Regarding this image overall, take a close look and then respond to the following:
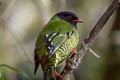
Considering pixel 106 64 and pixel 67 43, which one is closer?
pixel 67 43

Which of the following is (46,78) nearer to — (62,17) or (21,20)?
(62,17)

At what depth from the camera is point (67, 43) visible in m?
4.32

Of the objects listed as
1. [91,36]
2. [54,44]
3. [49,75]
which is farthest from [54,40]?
[91,36]

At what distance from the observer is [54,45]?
414cm

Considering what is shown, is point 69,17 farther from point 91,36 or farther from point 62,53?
point 91,36

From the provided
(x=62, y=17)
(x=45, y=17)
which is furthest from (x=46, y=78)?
(x=45, y=17)

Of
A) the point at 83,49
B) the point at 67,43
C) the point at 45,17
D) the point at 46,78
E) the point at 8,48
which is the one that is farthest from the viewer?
the point at 8,48

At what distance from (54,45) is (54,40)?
0.31 ft

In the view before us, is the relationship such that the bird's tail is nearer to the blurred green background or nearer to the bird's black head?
the bird's black head

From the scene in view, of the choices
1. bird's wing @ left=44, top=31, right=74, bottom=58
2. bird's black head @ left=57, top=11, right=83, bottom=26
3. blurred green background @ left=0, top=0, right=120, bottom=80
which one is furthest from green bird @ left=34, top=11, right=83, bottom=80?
blurred green background @ left=0, top=0, right=120, bottom=80

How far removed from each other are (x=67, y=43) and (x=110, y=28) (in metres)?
2.36

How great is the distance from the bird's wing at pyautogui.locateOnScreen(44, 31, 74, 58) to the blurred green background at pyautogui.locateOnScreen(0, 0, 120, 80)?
1543mm

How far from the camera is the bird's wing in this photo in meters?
4.07

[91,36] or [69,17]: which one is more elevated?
[91,36]
